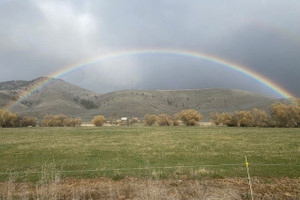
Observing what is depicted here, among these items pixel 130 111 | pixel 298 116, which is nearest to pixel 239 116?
pixel 298 116

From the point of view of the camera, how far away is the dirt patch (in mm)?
7477

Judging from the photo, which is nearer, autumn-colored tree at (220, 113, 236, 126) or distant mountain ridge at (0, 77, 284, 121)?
autumn-colored tree at (220, 113, 236, 126)

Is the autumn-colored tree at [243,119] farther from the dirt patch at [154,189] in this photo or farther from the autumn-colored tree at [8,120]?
the autumn-colored tree at [8,120]

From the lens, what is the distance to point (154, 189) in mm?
7602

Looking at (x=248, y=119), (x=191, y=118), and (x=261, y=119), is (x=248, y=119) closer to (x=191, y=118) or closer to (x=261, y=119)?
(x=261, y=119)

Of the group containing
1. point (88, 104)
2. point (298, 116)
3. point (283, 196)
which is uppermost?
point (88, 104)

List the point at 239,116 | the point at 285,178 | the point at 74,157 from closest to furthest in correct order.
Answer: the point at 285,178 < the point at 74,157 < the point at 239,116

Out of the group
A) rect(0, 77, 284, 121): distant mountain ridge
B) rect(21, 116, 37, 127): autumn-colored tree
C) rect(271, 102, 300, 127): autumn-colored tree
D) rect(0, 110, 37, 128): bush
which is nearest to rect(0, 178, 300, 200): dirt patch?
rect(271, 102, 300, 127): autumn-colored tree

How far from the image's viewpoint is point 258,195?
Result: 7.52 m

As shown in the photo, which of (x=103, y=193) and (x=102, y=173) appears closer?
(x=103, y=193)

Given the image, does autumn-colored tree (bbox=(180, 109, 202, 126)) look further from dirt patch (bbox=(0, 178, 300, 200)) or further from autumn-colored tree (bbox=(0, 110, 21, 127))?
dirt patch (bbox=(0, 178, 300, 200))

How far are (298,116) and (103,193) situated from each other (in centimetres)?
5725

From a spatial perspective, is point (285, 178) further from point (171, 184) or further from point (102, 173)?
point (102, 173)

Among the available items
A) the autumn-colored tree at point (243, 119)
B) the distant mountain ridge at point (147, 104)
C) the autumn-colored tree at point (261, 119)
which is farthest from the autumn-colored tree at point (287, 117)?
the distant mountain ridge at point (147, 104)
